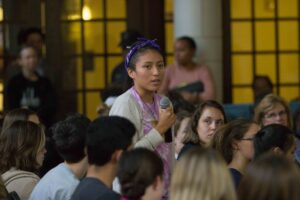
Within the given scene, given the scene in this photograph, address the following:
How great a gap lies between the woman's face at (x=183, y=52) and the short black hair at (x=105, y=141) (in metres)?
6.26

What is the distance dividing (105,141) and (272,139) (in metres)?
1.96

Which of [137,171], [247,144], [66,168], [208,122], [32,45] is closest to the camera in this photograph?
[137,171]

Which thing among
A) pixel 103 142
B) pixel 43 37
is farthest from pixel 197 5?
pixel 103 142

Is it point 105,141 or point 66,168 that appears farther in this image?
point 66,168

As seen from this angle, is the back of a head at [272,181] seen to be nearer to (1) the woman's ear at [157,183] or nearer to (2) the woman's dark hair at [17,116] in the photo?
(1) the woman's ear at [157,183]

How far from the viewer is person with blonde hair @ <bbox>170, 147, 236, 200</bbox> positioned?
15.8 ft

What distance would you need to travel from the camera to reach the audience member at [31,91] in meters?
11.1

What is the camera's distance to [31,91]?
11125 millimetres

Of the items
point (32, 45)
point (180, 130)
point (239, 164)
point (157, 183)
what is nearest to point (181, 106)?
point (180, 130)

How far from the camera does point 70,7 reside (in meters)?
13.0

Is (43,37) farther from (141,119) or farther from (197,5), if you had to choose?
(141,119)

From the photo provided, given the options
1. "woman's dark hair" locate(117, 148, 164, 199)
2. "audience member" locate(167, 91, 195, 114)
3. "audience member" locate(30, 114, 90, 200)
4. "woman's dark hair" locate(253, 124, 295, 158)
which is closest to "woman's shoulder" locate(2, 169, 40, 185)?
"audience member" locate(30, 114, 90, 200)

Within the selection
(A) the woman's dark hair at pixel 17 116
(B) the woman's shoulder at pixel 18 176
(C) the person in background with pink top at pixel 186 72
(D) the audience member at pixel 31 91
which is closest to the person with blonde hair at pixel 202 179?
(B) the woman's shoulder at pixel 18 176

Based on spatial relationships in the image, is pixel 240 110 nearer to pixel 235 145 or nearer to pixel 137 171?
pixel 235 145
